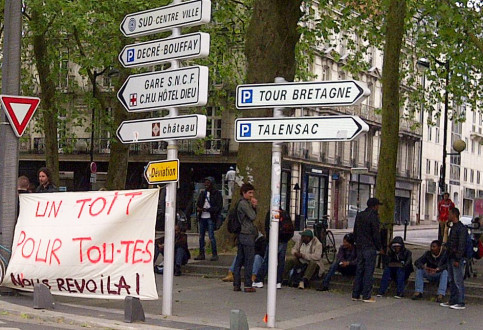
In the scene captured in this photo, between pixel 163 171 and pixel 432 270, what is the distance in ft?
18.7

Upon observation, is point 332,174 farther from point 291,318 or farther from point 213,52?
point 291,318

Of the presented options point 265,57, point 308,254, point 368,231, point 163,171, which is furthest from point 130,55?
point 265,57

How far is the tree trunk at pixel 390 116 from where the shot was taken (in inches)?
923

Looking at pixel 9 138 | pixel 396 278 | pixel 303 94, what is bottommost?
pixel 396 278

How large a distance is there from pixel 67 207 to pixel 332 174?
44.3 metres

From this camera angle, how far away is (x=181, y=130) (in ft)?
40.2

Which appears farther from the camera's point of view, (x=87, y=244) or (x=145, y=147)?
(x=145, y=147)

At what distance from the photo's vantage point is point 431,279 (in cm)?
1570

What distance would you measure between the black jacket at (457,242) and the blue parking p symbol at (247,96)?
4.60m

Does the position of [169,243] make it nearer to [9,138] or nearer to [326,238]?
[9,138]

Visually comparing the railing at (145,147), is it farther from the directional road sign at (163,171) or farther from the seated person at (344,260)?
the directional road sign at (163,171)

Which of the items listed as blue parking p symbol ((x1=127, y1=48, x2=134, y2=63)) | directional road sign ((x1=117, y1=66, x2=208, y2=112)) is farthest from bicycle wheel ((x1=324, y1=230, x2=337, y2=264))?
blue parking p symbol ((x1=127, y1=48, x2=134, y2=63))

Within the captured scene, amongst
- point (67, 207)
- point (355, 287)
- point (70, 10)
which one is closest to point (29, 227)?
point (67, 207)

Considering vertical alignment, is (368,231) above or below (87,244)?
above
